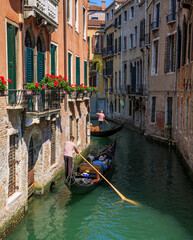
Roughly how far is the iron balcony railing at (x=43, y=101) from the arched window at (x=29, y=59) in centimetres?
50

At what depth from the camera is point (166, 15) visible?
57.3 feet

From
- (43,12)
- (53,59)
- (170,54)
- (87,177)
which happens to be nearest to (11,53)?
(43,12)

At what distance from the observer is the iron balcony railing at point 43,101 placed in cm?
747

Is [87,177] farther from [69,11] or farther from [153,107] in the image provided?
[153,107]

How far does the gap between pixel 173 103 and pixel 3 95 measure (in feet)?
39.5

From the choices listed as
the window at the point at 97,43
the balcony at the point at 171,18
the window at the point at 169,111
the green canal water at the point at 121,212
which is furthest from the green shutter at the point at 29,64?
the window at the point at 97,43

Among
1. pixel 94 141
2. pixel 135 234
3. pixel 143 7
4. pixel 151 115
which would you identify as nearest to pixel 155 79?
pixel 151 115

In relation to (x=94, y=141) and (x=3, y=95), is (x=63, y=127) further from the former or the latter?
(x=94, y=141)

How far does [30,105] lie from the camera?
24.6ft

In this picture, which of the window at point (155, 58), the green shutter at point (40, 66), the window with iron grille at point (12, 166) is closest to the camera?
the window with iron grille at point (12, 166)

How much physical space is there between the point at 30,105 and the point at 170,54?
1157cm

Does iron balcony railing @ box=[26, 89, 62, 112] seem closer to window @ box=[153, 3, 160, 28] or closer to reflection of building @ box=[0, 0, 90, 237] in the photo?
reflection of building @ box=[0, 0, 90, 237]

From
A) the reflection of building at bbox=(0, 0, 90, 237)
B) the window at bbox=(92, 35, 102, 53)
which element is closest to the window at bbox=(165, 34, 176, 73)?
the reflection of building at bbox=(0, 0, 90, 237)

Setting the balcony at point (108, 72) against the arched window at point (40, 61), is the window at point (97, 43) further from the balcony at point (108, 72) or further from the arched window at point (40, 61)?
the arched window at point (40, 61)
